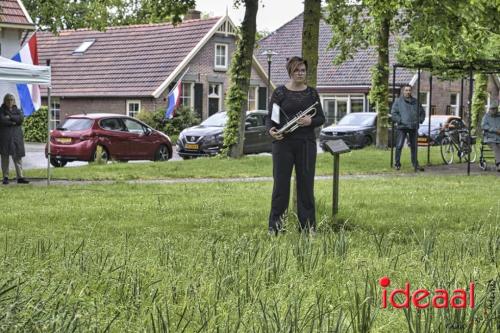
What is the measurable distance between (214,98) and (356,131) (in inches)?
528

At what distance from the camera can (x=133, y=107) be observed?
44188 mm

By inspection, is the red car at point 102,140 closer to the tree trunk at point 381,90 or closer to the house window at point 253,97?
the tree trunk at point 381,90

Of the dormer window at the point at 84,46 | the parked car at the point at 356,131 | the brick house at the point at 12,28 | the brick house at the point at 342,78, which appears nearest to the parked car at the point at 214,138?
the parked car at the point at 356,131

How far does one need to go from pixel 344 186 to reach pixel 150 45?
3034 cm

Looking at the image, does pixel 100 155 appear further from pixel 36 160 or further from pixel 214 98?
pixel 214 98

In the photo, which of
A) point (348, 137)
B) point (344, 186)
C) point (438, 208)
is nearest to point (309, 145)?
point (438, 208)

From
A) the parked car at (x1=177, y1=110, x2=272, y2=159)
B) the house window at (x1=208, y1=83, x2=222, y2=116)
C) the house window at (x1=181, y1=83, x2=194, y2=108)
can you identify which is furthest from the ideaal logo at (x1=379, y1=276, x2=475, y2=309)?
the house window at (x1=208, y1=83, x2=222, y2=116)

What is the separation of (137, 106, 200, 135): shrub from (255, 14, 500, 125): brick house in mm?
11113

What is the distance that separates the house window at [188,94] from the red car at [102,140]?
59.1ft

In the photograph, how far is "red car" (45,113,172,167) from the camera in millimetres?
24828

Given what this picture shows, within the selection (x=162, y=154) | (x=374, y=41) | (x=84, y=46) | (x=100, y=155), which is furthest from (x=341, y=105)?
(x=100, y=155)

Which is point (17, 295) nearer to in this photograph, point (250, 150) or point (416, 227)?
point (416, 227)

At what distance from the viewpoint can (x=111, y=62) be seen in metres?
45.8

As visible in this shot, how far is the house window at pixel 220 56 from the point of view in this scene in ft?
154
